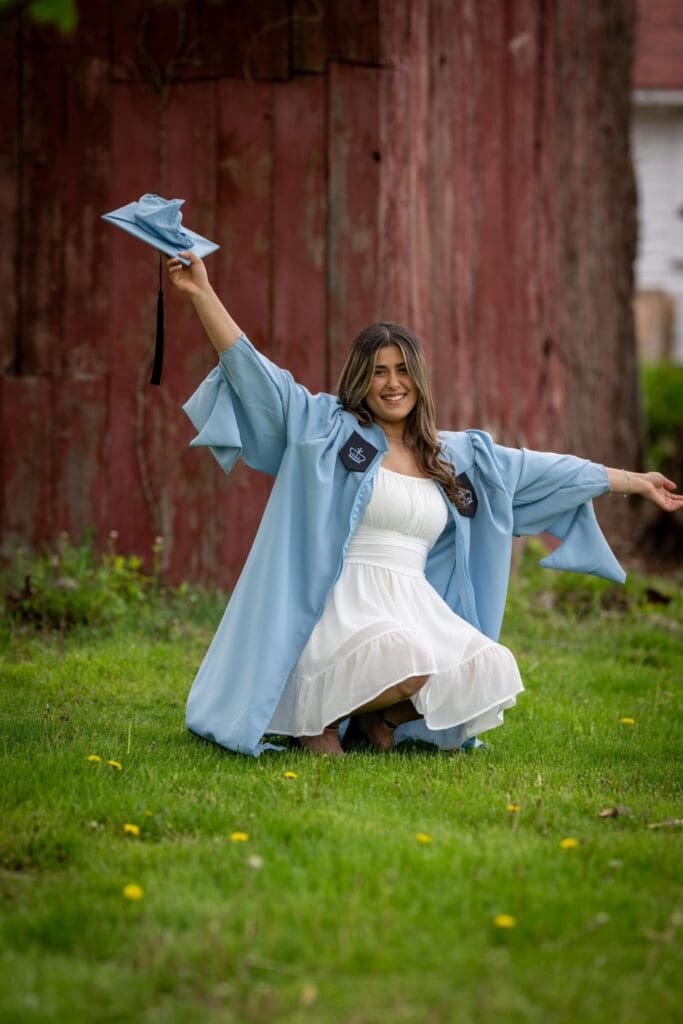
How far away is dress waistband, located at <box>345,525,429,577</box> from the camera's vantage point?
5031 mm

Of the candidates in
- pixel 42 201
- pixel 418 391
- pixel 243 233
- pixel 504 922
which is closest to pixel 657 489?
pixel 418 391

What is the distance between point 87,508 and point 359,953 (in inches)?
192

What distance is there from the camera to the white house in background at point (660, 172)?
20.3 metres

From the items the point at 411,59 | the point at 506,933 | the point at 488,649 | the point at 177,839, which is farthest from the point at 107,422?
the point at 506,933

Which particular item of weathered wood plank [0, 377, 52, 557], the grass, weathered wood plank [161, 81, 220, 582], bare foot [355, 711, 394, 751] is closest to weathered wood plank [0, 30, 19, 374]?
weathered wood plank [0, 377, 52, 557]

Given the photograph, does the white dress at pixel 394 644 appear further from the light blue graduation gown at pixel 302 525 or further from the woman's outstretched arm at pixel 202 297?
the woman's outstretched arm at pixel 202 297

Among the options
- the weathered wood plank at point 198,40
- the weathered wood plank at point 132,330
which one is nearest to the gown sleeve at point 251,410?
the weathered wood plank at point 132,330

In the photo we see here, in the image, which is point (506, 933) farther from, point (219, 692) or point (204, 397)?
point (204, 397)

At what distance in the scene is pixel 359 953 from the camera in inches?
116

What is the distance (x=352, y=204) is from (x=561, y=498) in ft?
9.01

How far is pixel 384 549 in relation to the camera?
5047 millimetres

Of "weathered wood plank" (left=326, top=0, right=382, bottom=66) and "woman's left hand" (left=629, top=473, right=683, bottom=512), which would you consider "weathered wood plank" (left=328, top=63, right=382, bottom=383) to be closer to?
"weathered wood plank" (left=326, top=0, right=382, bottom=66)

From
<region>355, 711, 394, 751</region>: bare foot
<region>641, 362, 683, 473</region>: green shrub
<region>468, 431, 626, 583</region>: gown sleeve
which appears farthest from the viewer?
<region>641, 362, 683, 473</region>: green shrub

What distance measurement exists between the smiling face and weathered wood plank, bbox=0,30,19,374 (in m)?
3.05
